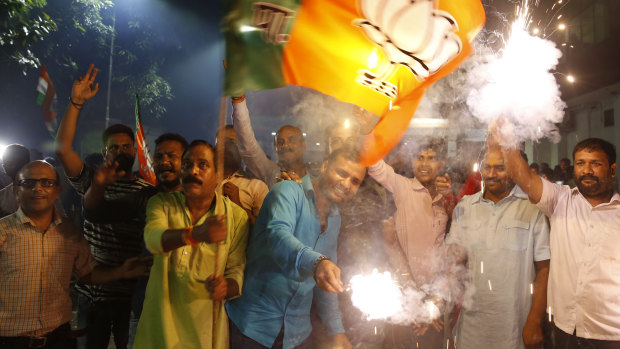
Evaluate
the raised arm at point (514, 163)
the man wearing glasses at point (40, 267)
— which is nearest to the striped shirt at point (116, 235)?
the man wearing glasses at point (40, 267)

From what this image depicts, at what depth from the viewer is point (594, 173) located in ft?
9.82

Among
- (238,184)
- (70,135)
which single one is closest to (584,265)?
(238,184)

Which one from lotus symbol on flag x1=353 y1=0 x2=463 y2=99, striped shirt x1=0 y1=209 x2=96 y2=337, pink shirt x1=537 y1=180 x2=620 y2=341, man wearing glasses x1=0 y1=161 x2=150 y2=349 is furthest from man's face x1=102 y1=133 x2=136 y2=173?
pink shirt x1=537 y1=180 x2=620 y2=341

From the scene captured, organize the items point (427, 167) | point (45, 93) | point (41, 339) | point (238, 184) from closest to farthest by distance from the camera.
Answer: point (41, 339), point (238, 184), point (427, 167), point (45, 93)

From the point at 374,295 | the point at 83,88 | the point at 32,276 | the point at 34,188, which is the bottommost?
the point at 374,295

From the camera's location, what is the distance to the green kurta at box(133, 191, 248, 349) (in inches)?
95.8

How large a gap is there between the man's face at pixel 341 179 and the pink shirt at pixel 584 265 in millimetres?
1603

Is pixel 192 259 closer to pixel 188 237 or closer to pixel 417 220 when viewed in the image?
pixel 188 237

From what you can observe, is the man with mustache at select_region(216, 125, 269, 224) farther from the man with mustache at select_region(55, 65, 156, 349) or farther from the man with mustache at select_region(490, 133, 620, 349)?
the man with mustache at select_region(490, 133, 620, 349)

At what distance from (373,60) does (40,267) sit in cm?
330

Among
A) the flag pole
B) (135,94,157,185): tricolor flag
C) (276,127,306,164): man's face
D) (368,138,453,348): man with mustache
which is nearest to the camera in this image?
the flag pole

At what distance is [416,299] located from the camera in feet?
11.6

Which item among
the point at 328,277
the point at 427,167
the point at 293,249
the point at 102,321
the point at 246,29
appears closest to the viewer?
the point at 328,277

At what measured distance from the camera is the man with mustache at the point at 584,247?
287 centimetres
